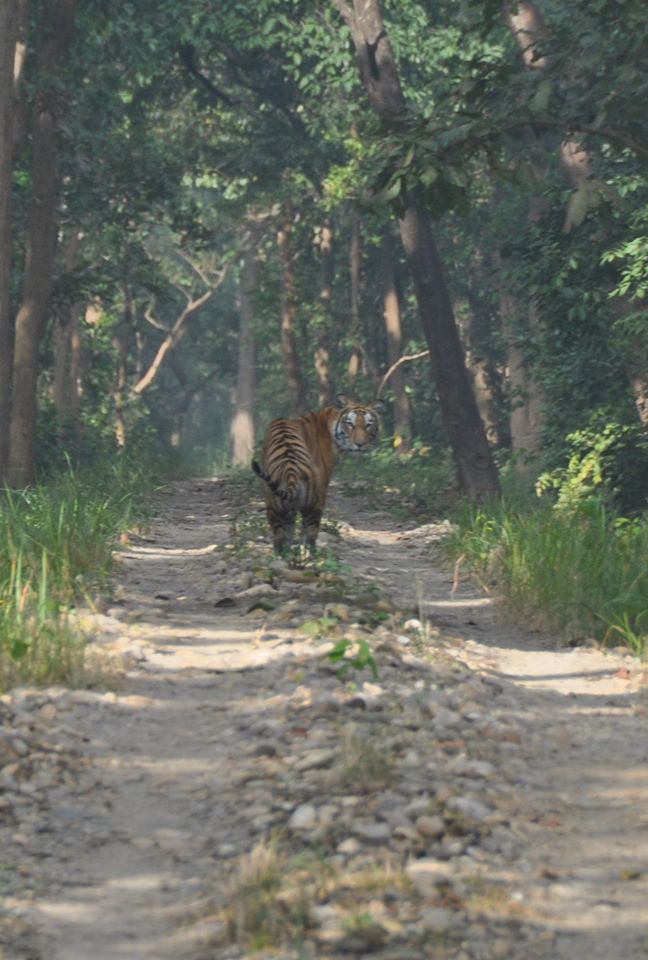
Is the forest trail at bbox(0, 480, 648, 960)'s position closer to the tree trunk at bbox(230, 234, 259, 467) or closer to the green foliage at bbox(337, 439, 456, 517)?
the green foliage at bbox(337, 439, 456, 517)

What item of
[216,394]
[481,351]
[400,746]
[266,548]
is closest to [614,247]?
[266,548]

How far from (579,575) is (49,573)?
374cm

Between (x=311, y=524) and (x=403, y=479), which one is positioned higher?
(x=403, y=479)

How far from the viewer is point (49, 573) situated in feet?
36.8

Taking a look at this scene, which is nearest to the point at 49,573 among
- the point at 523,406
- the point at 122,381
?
the point at 523,406

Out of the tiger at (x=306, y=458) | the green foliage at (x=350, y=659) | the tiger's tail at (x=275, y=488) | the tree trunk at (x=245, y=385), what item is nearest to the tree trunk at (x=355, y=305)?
the tree trunk at (x=245, y=385)

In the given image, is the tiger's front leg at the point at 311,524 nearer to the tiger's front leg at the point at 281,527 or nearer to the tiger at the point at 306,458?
the tiger at the point at 306,458

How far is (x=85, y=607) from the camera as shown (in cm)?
1089

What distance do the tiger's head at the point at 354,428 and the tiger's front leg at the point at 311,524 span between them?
0.64 m

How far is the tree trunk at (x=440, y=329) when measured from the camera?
2083cm

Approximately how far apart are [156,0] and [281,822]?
78.7 ft

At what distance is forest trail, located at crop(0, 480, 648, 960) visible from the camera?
5441 mm

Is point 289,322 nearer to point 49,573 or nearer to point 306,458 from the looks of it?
point 306,458

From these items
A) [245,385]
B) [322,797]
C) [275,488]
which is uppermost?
[245,385]
